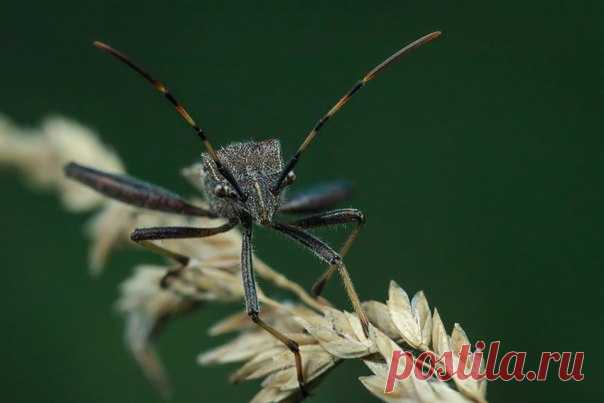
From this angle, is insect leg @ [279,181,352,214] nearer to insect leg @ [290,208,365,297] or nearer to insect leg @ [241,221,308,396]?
insect leg @ [290,208,365,297]

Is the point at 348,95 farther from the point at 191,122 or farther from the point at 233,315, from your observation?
the point at 233,315

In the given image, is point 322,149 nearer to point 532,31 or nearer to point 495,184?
point 495,184

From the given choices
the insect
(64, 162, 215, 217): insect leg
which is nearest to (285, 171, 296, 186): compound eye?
the insect

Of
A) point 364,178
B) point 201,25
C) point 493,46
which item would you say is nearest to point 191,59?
point 201,25

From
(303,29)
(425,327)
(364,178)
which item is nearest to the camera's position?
(425,327)

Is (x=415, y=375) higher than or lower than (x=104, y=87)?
lower

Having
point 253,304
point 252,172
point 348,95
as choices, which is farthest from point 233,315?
point 348,95

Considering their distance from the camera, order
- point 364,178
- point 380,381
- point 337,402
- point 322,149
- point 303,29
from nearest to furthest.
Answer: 1. point 380,381
2. point 337,402
3. point 364,178
4. point 322,149
5. point 303,29
